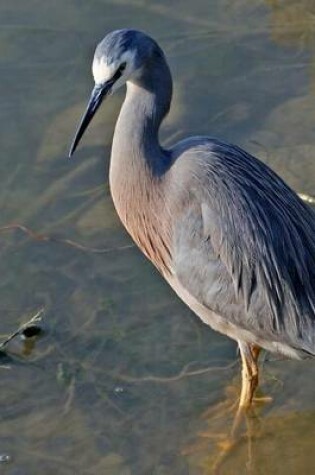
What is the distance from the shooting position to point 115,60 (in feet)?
16.2

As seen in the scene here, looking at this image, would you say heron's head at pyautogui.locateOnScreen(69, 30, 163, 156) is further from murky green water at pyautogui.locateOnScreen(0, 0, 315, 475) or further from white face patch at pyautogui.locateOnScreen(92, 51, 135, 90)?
murky green water at pyautogui.locateOnScreen(0, 0, 315, 475)

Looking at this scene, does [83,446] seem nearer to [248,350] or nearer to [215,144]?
[248,350]

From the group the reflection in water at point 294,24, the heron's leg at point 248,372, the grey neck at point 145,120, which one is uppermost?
the grey neck at point 145,120

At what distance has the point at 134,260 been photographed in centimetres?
634

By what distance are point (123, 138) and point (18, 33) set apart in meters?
2.78

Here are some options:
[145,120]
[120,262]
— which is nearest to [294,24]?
[120,262]

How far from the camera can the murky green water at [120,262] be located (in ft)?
18.1

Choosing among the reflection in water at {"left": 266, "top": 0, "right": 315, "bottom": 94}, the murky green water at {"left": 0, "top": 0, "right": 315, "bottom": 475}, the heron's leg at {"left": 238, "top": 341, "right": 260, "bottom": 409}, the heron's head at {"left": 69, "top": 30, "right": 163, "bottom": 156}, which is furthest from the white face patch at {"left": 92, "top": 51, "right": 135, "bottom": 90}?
the reflection in water at {"left": 266, "top": 0, "right": 315, "bottom": 94}

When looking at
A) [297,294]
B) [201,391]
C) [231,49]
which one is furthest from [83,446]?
[231,49]

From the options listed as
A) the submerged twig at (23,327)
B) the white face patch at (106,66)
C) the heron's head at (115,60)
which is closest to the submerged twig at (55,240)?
the submerged twig at (23,327)

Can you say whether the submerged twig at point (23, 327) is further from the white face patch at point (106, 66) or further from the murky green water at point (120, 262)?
the white face patch at point (106, 66)

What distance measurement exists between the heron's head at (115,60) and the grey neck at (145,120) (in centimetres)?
10

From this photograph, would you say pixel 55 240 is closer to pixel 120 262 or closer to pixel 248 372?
pixel 120 262

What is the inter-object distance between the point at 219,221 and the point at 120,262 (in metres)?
1.32
